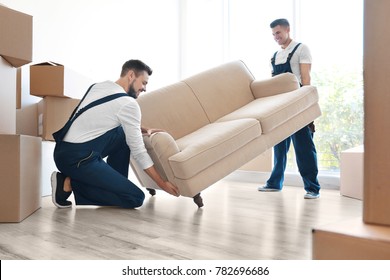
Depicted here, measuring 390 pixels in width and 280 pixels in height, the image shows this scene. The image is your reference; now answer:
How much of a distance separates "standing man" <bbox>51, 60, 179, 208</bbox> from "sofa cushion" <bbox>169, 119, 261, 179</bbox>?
0.19 m

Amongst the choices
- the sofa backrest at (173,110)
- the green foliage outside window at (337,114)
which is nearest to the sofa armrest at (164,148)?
the sofa backrest at (173,110)

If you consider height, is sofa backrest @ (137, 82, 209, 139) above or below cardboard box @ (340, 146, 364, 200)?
above

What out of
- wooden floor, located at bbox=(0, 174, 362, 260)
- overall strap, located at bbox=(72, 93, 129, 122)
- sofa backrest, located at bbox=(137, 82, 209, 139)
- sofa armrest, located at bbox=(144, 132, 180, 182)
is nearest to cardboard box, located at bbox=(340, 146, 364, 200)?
wooden floor, located at bbox=(0, 174, 362, 260)

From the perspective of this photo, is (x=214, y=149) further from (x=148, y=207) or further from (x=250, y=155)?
(x=148, y=207)

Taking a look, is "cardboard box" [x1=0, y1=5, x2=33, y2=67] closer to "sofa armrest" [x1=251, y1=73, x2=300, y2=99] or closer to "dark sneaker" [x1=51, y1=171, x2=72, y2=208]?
"dark sneaker" [x1=51, y1=171, x2=72, y2=208]

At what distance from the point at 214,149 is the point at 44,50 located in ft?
6.58

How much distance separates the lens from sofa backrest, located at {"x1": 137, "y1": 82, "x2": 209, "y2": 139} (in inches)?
108

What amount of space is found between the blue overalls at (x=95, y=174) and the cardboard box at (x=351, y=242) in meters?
1.70

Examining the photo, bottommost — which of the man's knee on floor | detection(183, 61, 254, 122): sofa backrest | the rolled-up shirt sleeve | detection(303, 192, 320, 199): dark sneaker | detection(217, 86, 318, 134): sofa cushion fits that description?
detection(303, 192, 320, 199): dark sneaker

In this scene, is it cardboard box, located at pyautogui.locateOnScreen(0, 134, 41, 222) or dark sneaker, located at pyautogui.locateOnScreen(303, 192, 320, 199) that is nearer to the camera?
cardboard box, located at pyautogui.locateOnScreen(0, 134, 41, 222)

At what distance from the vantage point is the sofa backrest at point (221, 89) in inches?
119

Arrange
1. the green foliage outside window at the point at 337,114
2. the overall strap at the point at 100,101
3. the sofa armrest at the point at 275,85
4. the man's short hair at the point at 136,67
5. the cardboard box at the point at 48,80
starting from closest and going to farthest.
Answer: the overall strap at the point at 100,101, the man's short hair at the point at 136,67, the cardboard box at the point at 48,80, the sofa armrest at the point at 275,85, the green foliage outside window at the point at 337,114

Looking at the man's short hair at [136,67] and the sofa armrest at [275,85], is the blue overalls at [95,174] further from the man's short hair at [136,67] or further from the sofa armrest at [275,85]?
the sofa armrest at [275,85]

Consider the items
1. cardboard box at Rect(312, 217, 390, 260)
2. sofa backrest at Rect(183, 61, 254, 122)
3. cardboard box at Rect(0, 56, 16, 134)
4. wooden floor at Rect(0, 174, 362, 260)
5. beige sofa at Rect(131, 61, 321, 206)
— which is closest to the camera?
cardboard box at Rect(312, 217, 390, 260)
